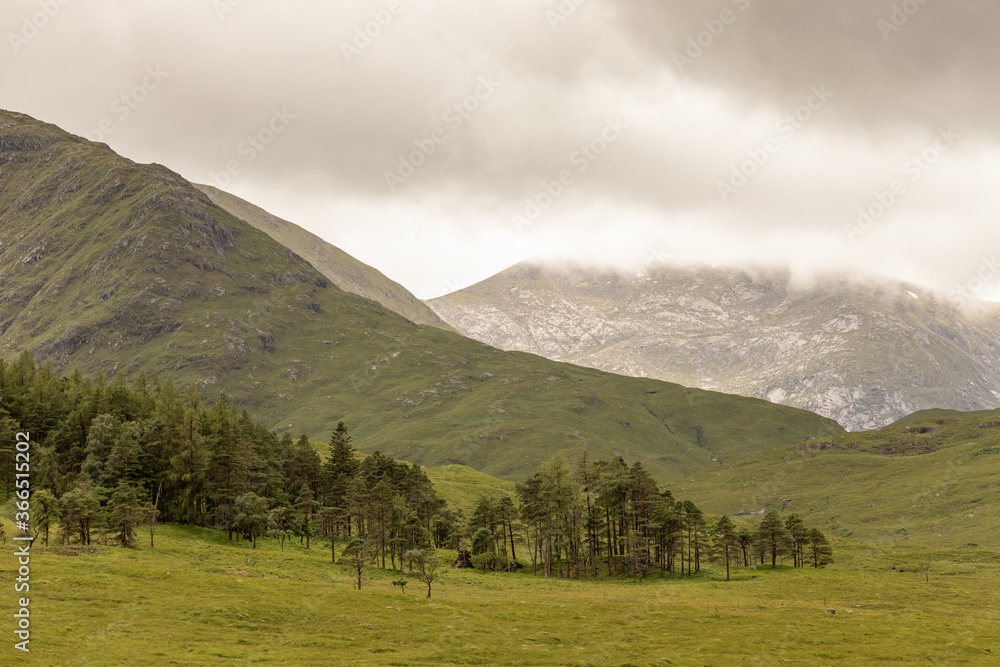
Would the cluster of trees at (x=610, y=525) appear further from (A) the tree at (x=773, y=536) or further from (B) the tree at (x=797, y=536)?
(B) the tree at (x=797, y=536)

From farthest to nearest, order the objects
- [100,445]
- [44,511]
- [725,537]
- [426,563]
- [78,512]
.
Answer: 1. [725,537]
2. [100,445]
3. [426,563]
4. [78,512]
5. [44,511]

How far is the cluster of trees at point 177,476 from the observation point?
9616cm

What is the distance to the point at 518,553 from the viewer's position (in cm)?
14838

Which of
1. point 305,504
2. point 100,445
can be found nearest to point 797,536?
point 305,504

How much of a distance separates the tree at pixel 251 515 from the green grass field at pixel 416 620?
7197 mm

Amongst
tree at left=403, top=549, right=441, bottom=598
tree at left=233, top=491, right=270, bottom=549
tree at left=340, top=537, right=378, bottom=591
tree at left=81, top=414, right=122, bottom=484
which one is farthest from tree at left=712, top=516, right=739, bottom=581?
tree at left=81, top=414, right=122, bottom=484

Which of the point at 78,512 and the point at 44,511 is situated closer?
the point at 44,511

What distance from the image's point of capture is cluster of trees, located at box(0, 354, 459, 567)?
9616 cm

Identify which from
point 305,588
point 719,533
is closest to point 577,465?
point 719,533

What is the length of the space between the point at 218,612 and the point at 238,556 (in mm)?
37382

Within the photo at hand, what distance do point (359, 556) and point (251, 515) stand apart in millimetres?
36005

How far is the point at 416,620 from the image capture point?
64562 millimetres

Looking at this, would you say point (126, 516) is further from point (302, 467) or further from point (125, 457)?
point (302, 467)

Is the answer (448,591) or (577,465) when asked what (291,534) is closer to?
(448,591)
